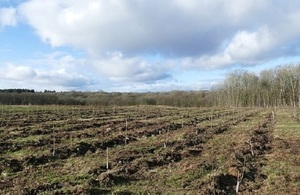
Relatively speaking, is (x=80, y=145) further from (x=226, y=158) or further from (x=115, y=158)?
(x=226, y=158)

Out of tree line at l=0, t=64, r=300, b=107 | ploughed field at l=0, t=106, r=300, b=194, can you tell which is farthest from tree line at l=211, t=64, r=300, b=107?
ploughed field at l=0, t=106, r=300, b=194

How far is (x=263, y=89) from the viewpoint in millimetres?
108062

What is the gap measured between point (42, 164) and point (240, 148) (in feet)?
36.3

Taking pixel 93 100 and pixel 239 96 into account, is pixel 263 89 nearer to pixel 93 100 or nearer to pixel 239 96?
pixel 239 96

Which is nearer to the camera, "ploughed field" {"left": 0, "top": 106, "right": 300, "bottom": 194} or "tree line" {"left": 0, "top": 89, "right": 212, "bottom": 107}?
"ploughed field" {"left": 0, "top": 106, "right": 300, "bottom": 194}

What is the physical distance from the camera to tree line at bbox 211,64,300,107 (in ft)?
331

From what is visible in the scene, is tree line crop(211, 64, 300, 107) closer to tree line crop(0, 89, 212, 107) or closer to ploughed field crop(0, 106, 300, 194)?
tree line crop(0, 89, 212, 107)

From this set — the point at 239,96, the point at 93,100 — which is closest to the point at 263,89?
the point at 239,96

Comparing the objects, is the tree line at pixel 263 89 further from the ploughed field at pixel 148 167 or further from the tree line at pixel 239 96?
the ploughed field at pixel 148 167

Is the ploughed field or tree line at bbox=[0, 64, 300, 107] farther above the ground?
tree line at bbox=[0, 64, 300, 107]

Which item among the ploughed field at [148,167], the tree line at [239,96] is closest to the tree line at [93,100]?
the tree line at [239,96]

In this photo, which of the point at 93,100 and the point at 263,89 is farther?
the point at 93,100

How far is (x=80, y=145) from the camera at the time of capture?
817 inches

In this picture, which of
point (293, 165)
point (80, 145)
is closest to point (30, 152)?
point (80, 145)
